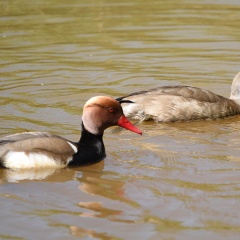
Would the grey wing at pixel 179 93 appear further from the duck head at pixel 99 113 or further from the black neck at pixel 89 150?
the black neck at pixel 89 150

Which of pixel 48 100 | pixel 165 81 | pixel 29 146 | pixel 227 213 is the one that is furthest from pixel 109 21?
pixel 227 213

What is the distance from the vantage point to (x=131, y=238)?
253 inches

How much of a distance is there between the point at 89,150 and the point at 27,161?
70 cm

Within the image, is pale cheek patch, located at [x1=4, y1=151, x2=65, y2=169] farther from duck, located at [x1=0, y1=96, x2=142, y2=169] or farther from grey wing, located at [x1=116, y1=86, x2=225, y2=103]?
grey wing, located at [x1=116, y1=86, x2=225, y2=103]

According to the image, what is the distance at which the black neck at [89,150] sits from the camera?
839 cm

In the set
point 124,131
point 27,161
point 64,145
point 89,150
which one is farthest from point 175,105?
point 27,161

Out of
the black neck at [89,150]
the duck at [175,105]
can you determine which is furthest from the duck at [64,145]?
the duck at [175,105]

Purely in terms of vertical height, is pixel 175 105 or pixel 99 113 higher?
pixel 99 113

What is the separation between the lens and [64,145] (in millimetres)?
8281

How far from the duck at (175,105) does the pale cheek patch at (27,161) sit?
6.99 ft

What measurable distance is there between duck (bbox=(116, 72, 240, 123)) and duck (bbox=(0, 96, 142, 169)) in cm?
153

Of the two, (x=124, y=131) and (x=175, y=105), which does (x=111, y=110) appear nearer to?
(x=124, y=131)

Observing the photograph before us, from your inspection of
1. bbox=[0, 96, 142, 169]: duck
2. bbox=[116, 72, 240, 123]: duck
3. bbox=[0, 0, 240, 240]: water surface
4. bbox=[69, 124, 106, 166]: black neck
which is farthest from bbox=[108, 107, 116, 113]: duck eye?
bbox=[116, 72, 240, 123]: duck

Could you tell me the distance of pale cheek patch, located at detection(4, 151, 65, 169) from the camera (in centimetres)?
803
